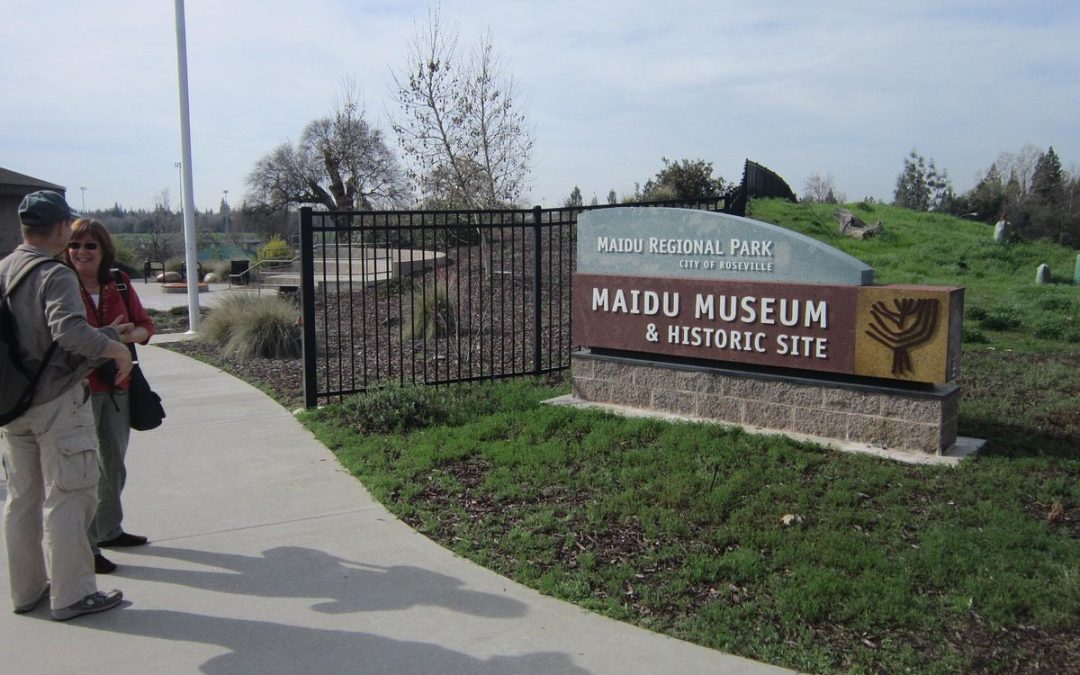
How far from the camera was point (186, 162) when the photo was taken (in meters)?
13.8

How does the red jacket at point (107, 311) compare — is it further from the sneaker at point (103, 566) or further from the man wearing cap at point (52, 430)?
the sneaker at point (103, 566)

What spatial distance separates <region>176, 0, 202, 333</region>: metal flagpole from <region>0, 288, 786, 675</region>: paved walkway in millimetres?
8216

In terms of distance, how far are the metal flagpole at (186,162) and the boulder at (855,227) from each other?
Answer: 48.1 feet

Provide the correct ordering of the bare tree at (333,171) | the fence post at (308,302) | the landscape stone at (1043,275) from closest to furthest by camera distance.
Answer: the fence post at (308,302), the landscape stone at (1043,275), the bare tree at (333,171)

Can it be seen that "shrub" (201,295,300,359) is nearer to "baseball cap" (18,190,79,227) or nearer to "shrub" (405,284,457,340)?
"shrub" (405,284,457,340)

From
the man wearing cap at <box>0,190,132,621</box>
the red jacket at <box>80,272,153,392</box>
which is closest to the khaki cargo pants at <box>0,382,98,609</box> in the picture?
the man wearing cap at <box>0,190,132,621</box>

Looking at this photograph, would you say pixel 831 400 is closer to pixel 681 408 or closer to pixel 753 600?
pixel 681 408

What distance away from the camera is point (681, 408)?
7234mm

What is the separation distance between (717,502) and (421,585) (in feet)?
6.00

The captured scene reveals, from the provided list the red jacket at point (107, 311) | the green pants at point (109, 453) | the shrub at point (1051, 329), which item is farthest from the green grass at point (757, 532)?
the shrub at point (1051, 329)

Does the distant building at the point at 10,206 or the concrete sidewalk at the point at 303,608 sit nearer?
the concrete sidewalk at the point at 303,608

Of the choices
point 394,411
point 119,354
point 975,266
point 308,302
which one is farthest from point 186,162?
point 975,266

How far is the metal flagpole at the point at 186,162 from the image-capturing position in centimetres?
1364

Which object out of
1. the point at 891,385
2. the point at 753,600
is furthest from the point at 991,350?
the point at 753,600
